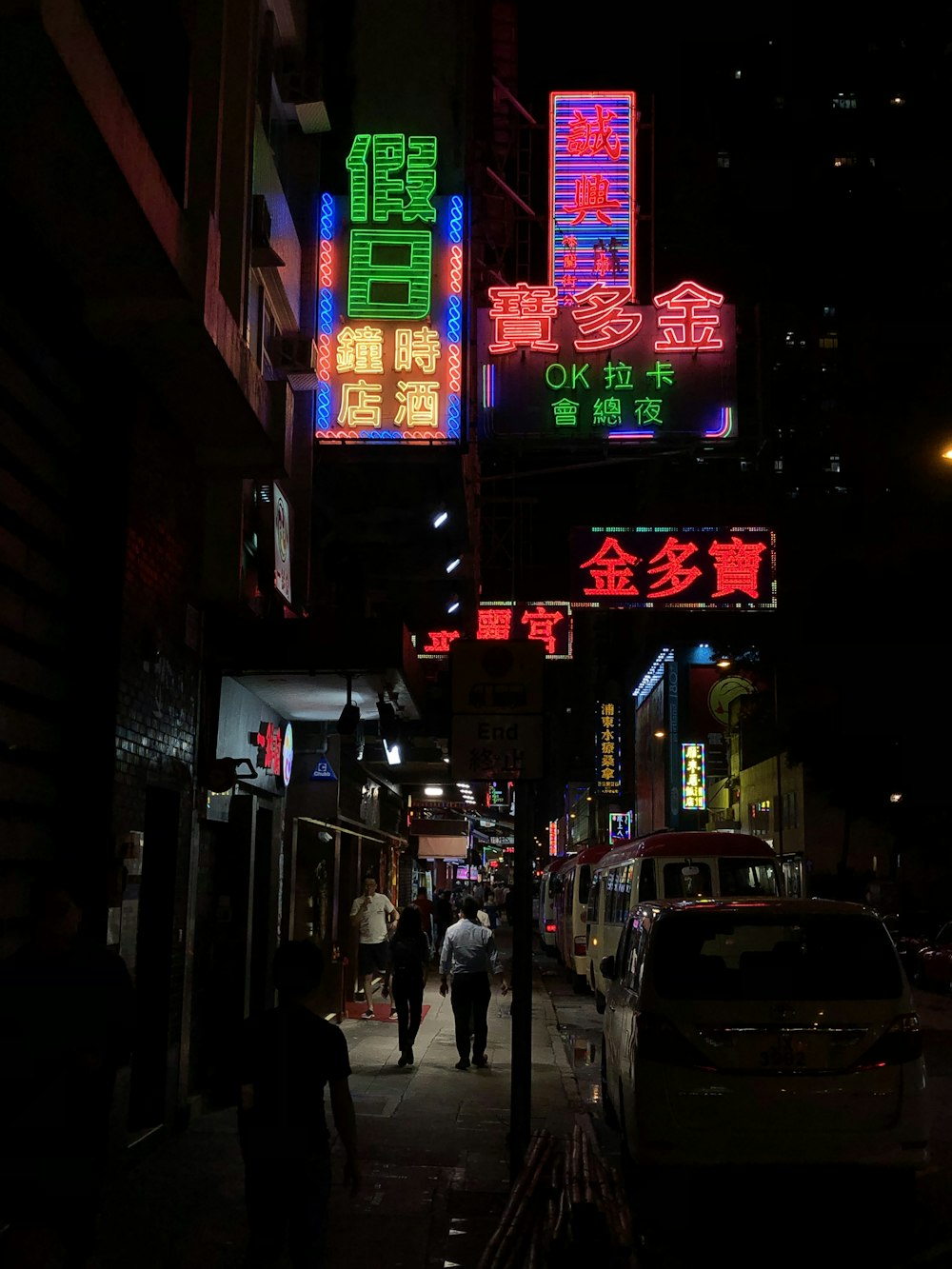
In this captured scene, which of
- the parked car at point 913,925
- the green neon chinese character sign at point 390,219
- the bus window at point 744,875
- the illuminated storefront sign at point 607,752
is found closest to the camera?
the green neon chinese character sign at point 390,219

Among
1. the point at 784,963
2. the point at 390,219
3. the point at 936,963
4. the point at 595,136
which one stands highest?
the point at 595,136

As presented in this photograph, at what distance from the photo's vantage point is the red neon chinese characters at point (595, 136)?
58.0 ft

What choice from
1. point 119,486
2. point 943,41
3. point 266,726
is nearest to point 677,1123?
point 119,486

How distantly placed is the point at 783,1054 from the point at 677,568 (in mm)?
14886

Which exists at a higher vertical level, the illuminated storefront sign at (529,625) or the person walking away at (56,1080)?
the illuminated storefront sign at (529,625)

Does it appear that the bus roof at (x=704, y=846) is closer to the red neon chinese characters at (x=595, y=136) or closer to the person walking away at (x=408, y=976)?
the person walking away at (x=408, y=976)

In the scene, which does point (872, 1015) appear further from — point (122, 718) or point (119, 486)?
point (119, 486)

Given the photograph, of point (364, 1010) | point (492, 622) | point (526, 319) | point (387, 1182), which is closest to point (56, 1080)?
point (387, 1182)

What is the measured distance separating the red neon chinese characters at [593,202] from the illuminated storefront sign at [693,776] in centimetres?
3863

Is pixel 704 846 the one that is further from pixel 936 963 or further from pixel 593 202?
pixel 936 963

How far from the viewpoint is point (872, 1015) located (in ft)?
23.3

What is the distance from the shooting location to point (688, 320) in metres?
16.2

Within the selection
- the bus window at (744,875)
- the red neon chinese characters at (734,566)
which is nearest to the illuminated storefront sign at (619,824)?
the red neon chinese characters at (734,566)

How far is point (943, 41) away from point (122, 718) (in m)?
99.0
